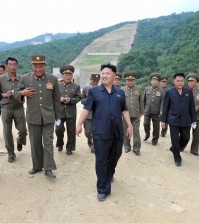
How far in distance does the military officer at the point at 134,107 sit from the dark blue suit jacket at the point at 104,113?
102 inches

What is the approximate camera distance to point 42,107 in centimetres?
570

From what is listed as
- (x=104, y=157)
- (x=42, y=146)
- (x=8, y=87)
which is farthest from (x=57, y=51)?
(x=104, y=157)

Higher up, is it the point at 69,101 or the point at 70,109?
the point at 69,101

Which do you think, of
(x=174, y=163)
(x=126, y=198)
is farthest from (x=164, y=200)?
(x=174, y=163)

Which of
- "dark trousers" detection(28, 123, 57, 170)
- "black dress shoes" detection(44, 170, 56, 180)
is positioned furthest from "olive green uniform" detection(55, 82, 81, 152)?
"black dress shoes" detection(44, 170, 56, 180)

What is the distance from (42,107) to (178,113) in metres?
2.77

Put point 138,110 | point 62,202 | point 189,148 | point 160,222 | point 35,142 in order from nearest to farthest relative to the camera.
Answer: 1. point 160,222
2. point 62,202
3. point 35,142
4. point 138,110
5. point 189,148

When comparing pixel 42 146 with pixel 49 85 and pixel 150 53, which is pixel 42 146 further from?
pixel 150 53

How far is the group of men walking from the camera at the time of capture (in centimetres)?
500

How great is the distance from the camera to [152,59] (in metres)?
47.8

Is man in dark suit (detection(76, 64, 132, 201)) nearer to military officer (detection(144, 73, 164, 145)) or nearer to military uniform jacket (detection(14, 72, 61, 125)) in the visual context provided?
military uniform jacket (detection(14, 72, 61, 125))

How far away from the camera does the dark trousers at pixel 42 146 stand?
5684 millimetres

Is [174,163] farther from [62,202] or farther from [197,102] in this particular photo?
[62,202]

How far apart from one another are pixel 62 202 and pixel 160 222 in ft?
4.47
